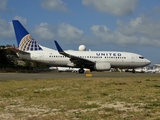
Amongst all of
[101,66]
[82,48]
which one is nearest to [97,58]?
[101,66]

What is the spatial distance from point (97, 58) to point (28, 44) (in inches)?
386

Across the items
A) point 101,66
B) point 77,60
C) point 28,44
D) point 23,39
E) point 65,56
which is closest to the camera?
point 77,60

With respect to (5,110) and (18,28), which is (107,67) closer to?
(18,28)

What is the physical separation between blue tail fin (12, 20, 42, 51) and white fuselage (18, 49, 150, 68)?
0.99 m

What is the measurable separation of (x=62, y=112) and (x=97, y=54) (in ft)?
107

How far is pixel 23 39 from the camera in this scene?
127ft

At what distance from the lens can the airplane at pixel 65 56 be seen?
37875mm

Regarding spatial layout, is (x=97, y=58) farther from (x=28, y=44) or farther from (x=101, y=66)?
(x=28, y=44)

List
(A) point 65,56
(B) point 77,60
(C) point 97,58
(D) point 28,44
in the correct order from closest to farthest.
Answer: (B) point 77,60, (A) point 65,56, (D) point 28,44, (C) point 97,58

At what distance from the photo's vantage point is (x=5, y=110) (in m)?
7.62

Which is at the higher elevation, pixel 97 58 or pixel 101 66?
pixel 97 58

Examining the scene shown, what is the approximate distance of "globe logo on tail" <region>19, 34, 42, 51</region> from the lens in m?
38.5

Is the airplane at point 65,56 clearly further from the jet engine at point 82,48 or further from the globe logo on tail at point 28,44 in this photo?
the jet engine at point 82,48

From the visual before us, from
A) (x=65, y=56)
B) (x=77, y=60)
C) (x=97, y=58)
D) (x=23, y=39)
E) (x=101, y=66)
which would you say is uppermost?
(x=23, y=39)
